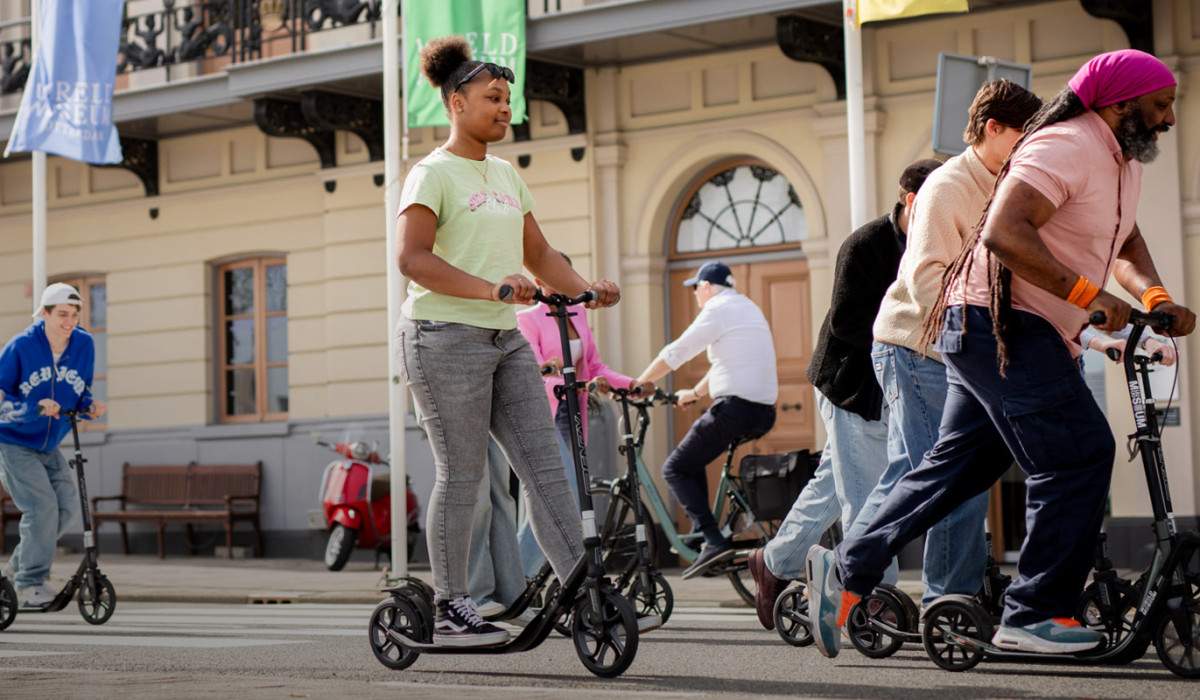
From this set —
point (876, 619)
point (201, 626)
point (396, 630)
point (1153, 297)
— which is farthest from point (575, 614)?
point (201, 626)

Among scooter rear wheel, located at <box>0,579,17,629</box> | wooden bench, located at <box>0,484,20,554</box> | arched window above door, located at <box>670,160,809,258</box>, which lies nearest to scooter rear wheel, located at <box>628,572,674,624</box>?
scooter rear wheel, located at <box>0,579,17,629</box>

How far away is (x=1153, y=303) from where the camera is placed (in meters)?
4.73

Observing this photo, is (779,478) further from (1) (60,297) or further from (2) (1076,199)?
(1) (60,297)

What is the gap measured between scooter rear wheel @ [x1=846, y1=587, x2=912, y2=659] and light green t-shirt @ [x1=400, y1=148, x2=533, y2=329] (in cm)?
148

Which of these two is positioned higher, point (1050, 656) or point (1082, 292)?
point (1082, 292)

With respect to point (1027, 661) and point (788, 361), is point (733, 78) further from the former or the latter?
point (1027, 661)

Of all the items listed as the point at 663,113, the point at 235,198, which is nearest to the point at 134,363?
the point at 235,198

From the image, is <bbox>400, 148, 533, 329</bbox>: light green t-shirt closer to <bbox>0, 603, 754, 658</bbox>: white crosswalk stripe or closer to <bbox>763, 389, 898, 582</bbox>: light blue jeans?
<bbox>763, 389, 898, 582</bbox>: light blue jeans

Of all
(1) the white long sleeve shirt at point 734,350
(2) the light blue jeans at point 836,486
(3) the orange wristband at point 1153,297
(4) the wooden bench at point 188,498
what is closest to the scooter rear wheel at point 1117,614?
(3) the orange wristband at point 1153,297

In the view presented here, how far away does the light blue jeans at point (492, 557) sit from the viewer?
19.5 feet

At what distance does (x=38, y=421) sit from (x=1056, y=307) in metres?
5.99

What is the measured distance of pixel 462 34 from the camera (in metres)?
12.4

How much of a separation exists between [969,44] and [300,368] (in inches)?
284

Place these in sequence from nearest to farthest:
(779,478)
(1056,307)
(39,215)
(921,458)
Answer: (1056,307)
(921,458)
(779,478)
(39,215)
